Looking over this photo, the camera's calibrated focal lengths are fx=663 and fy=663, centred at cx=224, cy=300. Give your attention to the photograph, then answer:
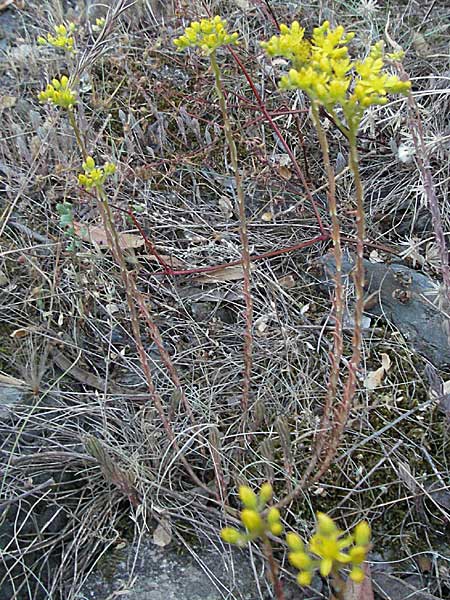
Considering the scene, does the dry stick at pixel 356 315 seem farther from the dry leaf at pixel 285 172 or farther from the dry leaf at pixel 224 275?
the dry leaf at pixel 285 172

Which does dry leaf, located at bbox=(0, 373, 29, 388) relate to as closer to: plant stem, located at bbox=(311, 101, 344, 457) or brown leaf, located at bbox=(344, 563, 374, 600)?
plant stem, located at bbox=(311, 101, 344, 457)

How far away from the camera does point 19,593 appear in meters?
1.46

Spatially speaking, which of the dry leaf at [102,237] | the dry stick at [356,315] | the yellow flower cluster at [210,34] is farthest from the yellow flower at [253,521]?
the dry leaf at [102,237]

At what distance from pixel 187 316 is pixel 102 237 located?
41cm

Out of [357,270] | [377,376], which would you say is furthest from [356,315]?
[377,376]

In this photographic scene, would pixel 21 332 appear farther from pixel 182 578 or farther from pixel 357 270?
pixel 357 270

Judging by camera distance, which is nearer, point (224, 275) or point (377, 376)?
point (377, 376)

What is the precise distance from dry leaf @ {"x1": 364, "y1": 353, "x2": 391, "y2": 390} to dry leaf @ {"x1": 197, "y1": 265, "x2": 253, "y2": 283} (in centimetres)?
49

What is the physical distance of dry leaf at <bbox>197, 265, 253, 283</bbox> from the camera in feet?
6.52

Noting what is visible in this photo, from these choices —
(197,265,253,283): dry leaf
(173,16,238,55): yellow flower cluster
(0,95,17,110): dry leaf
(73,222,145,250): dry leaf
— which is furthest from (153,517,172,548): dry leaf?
(0,95,17,110): dry leaf

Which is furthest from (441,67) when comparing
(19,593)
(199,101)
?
(19,593)

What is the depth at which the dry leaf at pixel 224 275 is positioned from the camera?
6.52 ft

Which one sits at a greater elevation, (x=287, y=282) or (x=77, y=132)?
(x=77, y=132)

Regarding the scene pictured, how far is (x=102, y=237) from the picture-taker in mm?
2102
